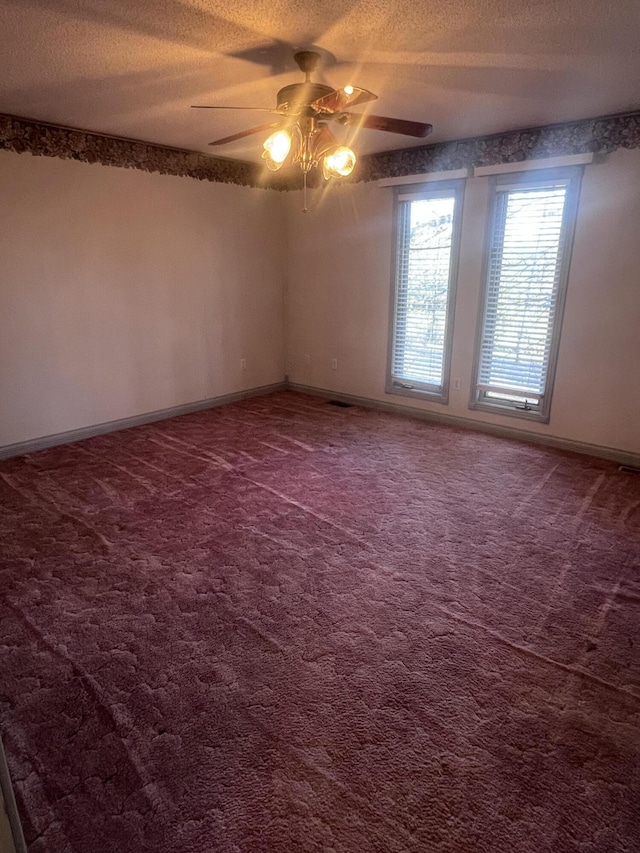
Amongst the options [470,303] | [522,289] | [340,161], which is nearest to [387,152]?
[470,303]

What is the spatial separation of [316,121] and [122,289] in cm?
272

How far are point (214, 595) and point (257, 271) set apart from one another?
171 inches

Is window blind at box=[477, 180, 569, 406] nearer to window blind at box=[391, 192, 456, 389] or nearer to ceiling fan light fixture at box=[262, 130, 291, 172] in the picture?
window blind at box=[391, 192, 456, 389]

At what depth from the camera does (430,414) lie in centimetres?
533

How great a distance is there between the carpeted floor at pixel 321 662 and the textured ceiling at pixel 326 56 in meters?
2.62

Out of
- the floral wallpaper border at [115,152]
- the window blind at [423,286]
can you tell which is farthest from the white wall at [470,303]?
the floral wallpaper border at [115,152]

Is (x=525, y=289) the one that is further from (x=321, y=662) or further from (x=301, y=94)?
(x=321, y=662)

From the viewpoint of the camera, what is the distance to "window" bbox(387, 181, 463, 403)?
4828 millimetres

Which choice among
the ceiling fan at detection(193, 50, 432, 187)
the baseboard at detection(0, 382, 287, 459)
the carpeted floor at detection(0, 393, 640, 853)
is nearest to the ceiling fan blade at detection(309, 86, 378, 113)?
the ceiling fan at detection(193, 50, 432, 187)

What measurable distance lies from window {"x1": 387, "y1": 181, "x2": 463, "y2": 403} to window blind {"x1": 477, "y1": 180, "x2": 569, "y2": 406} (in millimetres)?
410

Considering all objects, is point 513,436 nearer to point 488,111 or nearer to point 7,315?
point 488,111

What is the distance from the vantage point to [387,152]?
16.0 feet

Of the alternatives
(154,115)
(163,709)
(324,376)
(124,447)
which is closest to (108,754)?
(163,709)

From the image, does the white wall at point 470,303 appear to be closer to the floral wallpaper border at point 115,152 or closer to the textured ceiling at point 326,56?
the textured ceiling at point 326,56
